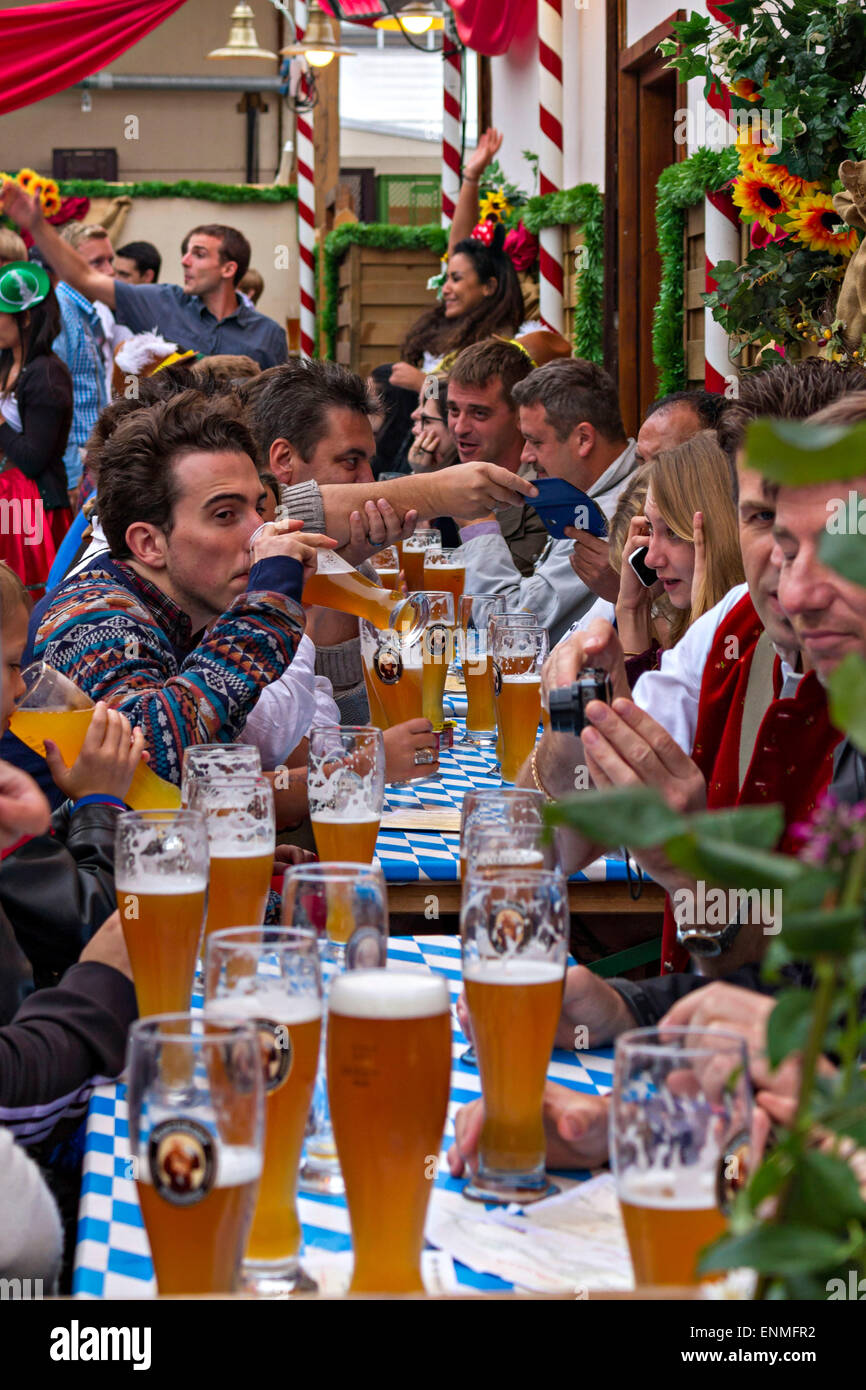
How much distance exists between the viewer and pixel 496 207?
22.9 ft

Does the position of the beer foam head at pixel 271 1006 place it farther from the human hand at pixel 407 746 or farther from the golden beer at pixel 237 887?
the human hand at pixel 407 746

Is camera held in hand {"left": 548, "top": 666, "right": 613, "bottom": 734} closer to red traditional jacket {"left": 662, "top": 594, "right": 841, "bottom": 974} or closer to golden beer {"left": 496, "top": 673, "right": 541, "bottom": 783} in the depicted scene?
red traditional jacket {"left": 662, "top": 594, "right": 841, "bottom": 974}

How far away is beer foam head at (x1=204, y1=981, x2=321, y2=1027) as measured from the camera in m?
0.92

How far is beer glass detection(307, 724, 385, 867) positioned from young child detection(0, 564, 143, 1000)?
205mm

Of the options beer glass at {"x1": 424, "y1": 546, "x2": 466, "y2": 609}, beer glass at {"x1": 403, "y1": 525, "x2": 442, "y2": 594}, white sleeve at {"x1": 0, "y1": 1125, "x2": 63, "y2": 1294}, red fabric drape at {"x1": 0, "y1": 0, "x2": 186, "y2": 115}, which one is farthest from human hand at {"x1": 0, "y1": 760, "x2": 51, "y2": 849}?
red fabric drape at {"x1": 0, "y1": 0, "x2": 186, "y2": 115}

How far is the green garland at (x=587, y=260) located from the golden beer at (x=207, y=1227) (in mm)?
5149

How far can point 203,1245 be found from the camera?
0.77 meters

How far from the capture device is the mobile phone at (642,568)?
2753 mm

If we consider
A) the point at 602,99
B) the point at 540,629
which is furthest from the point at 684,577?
the point at 602,99

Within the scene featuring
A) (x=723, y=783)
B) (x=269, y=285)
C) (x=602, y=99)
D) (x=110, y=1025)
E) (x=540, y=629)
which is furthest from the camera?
(x=269, y=285)

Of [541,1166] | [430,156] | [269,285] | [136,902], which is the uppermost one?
[430,156]

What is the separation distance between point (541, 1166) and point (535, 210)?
5.69 meters

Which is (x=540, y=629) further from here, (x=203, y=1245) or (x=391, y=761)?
(x=203, y=1245)

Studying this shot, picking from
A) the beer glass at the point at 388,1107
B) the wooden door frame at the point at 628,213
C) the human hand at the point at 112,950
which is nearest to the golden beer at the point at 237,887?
the human hand at the point at 112,950
